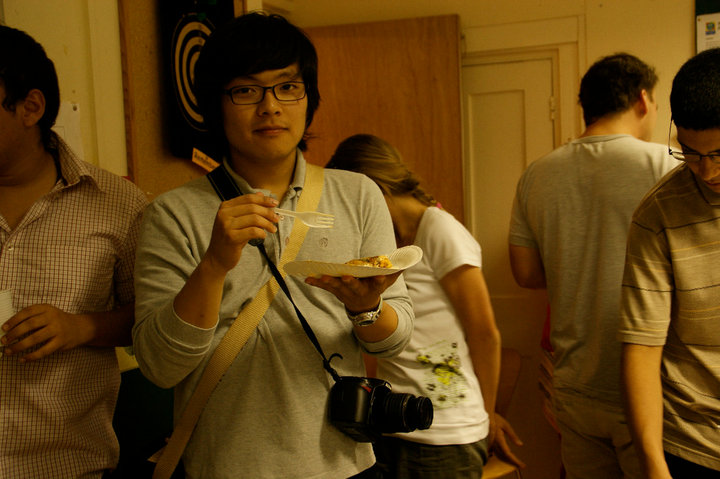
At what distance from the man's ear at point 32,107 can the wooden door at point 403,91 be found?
1.85m

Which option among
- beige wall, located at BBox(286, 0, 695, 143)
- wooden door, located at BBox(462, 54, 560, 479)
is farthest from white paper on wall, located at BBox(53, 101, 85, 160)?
wooden door, located at BBox(462, 54, 560, 479)

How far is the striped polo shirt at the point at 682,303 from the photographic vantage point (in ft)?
3.70

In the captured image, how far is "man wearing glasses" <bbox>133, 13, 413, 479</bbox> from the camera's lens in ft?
2.90

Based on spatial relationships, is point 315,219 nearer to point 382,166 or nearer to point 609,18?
point 382,166

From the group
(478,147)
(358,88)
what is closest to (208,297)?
(358,88)

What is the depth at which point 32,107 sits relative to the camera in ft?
3.68

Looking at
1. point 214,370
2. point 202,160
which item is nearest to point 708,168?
point 214,370

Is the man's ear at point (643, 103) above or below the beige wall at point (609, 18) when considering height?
below

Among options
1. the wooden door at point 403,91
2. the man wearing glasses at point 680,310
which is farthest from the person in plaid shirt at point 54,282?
the wooden door at point 403,91

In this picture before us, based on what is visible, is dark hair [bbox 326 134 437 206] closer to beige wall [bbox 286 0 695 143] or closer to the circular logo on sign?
the circular logo on sign

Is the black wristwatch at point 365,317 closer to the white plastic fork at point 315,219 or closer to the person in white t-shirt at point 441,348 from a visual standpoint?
the white plastic fork at point 315,219

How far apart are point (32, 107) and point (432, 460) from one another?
118cm

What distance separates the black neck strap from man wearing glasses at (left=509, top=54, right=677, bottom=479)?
0.93 meters

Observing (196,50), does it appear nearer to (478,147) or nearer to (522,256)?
(522,256)
